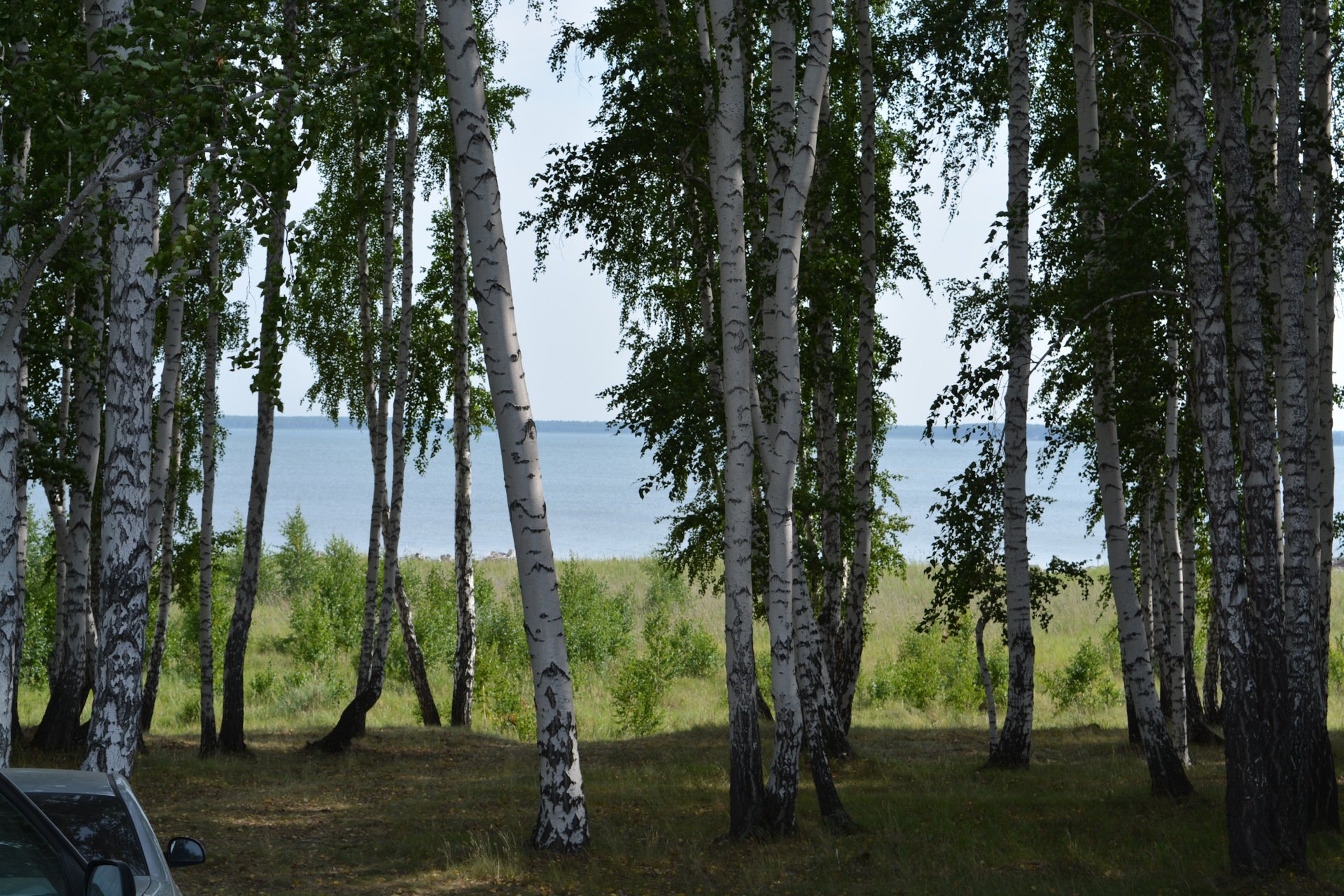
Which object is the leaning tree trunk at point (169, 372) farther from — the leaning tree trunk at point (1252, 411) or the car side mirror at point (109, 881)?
the leaning tree trunk at point (1252, 411)

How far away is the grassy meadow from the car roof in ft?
10.8

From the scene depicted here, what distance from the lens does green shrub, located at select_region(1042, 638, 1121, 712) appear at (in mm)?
21219

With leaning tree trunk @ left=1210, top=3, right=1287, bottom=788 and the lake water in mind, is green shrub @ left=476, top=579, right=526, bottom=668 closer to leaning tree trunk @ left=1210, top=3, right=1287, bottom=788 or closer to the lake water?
the lake water

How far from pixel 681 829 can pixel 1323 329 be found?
7817 millimetres

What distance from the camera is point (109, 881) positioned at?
294 centimetres

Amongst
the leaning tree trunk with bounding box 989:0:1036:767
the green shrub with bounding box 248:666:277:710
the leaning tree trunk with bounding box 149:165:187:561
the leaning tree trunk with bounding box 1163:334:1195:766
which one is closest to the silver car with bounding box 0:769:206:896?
the leaning tree trunk with bounding box 149:165:187:561

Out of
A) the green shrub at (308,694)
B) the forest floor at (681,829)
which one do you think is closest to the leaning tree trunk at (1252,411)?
the forest floor at (681,829)

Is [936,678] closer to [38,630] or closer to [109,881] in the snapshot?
[38,630]

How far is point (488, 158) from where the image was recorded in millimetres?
7715

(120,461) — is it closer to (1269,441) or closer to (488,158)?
(488,158)

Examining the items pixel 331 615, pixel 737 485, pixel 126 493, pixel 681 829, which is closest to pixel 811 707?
pixel 681 829

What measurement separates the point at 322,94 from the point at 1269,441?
21.3 ft

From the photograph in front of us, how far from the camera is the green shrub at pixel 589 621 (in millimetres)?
25391

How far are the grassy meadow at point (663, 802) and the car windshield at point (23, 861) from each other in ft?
13.4
